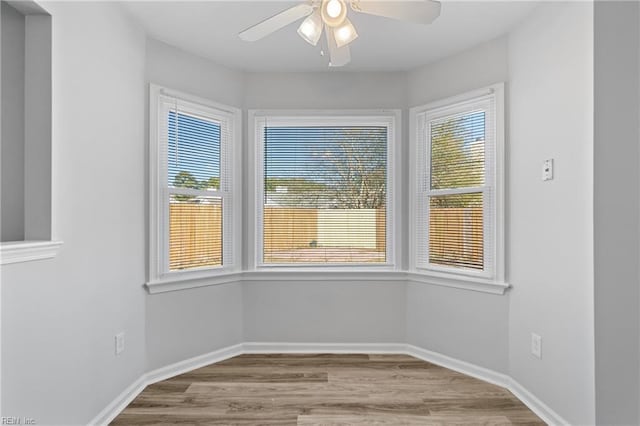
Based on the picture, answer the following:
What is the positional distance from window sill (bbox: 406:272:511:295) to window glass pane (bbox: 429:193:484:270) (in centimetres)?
12

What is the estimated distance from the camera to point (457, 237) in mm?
3234

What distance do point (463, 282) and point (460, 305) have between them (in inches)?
7.5

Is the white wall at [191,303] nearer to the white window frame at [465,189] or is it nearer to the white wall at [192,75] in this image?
the white wall at [192,75]

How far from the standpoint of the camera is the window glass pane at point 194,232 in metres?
3.11

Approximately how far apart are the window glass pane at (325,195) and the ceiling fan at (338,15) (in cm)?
167

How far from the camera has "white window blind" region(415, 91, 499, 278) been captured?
3.01m

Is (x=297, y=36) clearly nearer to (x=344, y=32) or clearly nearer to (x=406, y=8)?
(x=344, y=32)
